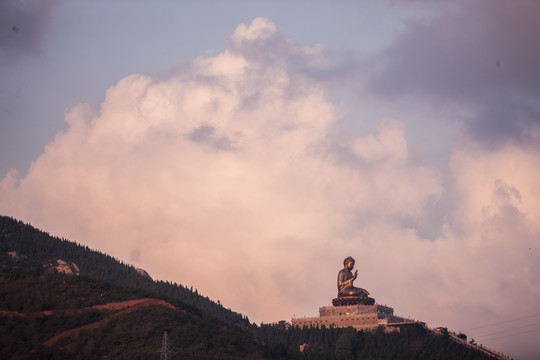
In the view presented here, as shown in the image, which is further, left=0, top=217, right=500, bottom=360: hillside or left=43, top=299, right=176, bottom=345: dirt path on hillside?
left=43, top=299, right=176, bottom=345: dirt path on hillside

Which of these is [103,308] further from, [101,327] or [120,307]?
[101,327]

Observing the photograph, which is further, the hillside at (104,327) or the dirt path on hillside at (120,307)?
the dirt path on hillside at (120,307)

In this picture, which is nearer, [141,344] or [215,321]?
[141,344]

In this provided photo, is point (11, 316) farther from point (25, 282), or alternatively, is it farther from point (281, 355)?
point (281, 355)

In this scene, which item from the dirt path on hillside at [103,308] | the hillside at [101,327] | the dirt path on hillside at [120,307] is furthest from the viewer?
the dirt path on hillside at [120,307]

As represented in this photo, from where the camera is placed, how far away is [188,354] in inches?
6639

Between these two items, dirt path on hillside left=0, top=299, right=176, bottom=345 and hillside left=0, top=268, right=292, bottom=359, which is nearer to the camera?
hillside left=0, top=268, right=292, bottom=359

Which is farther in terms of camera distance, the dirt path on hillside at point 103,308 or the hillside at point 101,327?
the dirt path on hillside at point 103,308

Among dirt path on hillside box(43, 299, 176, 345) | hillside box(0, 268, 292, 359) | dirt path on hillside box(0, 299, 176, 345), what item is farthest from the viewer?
dirt path on hillside box(43, 299, 176, 345)

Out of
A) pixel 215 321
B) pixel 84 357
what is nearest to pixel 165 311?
pixel 215 321

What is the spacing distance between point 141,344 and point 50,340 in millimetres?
15574

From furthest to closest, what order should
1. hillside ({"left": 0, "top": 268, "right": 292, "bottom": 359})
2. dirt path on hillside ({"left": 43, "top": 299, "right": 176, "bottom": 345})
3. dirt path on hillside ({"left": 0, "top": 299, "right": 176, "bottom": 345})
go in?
dirt path on hillside ({"left": 43, "top": 299, "right": 176, "bottom": 345}), dirt path on hillside ({"left": 0, "top": 299, "right": 176, "bottom": 345}), hillside ({"left": 0, "top": 268, "right": 292, "bottom": 359})

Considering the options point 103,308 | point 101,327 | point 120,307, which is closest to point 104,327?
point 101,327

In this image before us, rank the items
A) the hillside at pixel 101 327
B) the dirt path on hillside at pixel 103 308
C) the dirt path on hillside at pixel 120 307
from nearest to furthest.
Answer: the hillside at pixel 101 327 → the dirt path on hillside at pixel 103 308 → the dirt path on hillside at pixel 120 307
